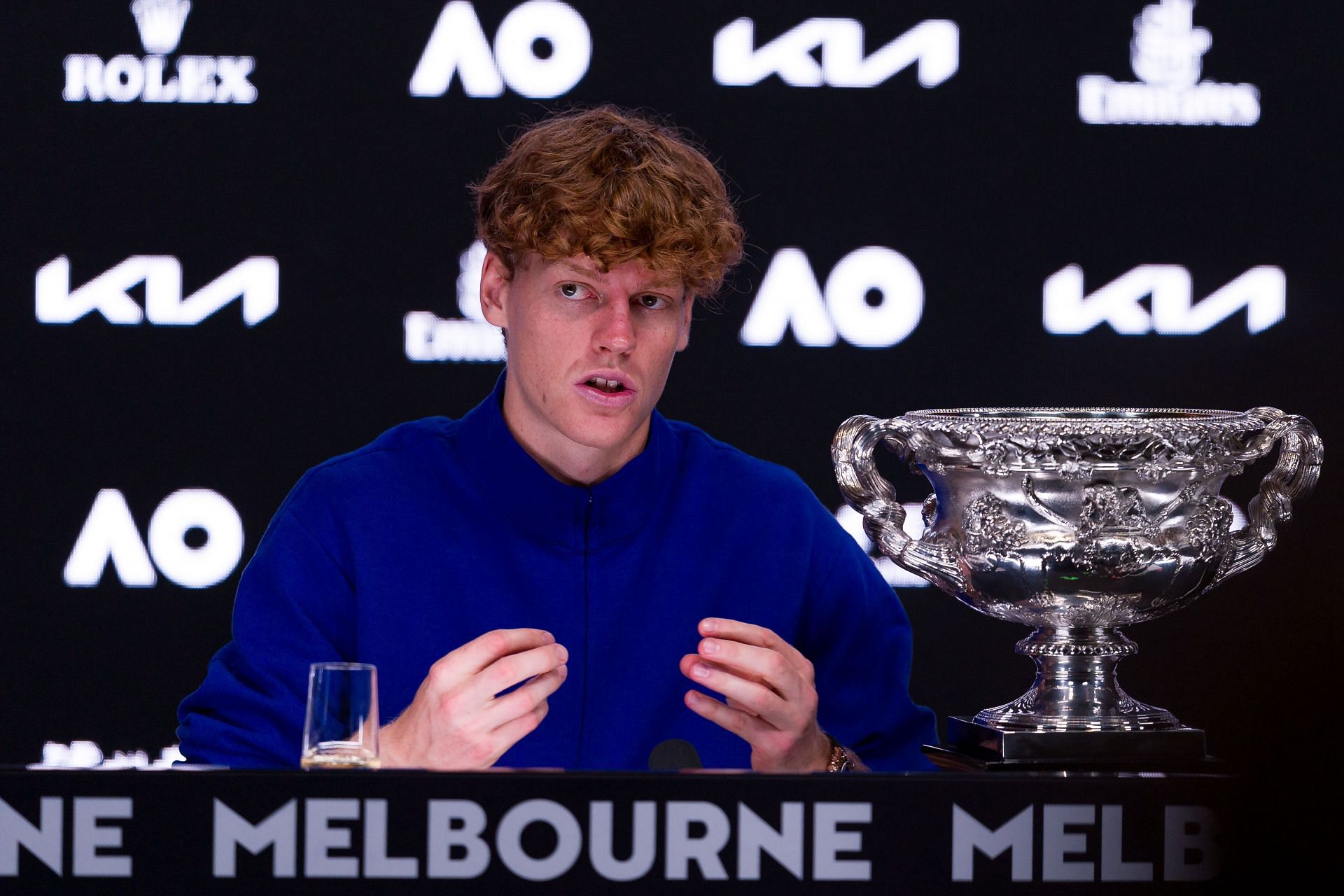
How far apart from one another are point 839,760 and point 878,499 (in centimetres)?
30

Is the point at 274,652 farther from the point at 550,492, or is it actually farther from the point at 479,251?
the point at 479,251

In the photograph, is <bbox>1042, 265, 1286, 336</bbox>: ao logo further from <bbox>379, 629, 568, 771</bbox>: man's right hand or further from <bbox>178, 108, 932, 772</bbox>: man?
<bbox>379, 629, 568, 771</bbox>: man's right hand

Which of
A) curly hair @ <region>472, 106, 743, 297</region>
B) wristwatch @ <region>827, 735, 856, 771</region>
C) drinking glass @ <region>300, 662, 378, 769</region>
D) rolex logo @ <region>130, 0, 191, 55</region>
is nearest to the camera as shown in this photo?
drinking glass @ <region>300, 662, 378, 769</region>

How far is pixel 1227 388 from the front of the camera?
118 inches

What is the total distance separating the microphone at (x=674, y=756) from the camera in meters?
1.27

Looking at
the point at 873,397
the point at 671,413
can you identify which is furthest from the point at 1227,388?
the point at 671,413

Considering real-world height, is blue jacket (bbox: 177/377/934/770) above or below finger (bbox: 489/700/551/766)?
above

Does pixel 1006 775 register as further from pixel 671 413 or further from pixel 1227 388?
pixel 1227 388

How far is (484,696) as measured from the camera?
120cm

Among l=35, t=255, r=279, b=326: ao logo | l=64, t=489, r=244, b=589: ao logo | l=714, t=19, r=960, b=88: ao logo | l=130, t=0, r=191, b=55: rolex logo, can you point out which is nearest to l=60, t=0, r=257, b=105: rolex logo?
l=130, t=0, r=191, b=55: rolex logo

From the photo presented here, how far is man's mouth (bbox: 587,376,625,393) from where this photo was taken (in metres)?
1.59

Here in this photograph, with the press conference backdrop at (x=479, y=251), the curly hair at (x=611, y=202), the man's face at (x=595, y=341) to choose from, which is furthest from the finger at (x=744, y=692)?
the press conference backdrop at (x=479, y=251)

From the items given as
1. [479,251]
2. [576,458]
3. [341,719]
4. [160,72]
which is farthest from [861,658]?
[160,72]

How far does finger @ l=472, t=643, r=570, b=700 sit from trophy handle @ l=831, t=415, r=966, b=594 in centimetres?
29
